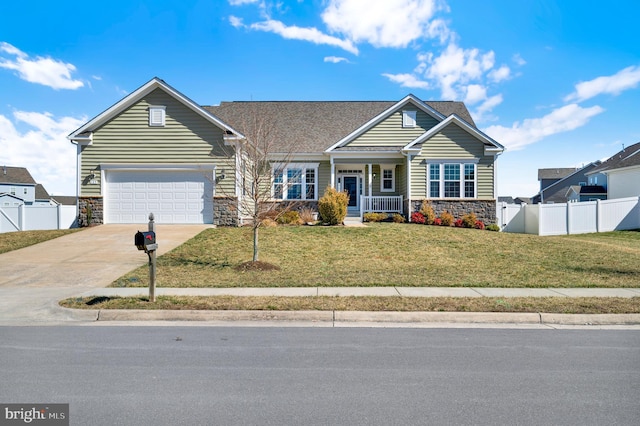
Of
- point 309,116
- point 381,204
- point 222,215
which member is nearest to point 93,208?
point 222,215

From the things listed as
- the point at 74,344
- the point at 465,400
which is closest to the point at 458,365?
the point at 465,400

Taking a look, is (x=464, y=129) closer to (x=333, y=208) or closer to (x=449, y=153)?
(x=449, y=153)

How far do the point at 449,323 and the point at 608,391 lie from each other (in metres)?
2.90

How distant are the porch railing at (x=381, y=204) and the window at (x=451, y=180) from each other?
1962 mm

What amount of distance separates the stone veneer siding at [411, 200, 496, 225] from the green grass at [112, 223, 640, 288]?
12.5 feet

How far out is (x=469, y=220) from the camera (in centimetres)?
2156

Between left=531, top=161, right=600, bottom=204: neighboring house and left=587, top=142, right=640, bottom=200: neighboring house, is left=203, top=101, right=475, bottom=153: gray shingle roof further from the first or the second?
left=531, top=161, right=600, bottom=204: neighboring house

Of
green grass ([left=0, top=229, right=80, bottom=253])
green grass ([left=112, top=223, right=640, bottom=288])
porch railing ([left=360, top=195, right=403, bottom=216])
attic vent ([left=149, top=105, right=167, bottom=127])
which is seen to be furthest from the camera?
porch railing ([left=360, top=195, right=403, bottom=216])

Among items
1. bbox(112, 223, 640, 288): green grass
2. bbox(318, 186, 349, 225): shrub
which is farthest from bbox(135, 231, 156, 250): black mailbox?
bbox(318, 186, 349, 225): shrub

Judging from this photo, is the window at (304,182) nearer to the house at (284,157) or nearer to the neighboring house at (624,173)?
the house at (284,157)

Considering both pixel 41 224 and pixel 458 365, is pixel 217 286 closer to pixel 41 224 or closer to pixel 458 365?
pixel 458 365

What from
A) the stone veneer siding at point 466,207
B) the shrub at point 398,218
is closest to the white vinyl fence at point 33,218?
the shrub at point 398,218

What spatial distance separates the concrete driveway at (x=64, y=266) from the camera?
796 centimetres

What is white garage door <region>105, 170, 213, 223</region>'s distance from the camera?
785 inches
